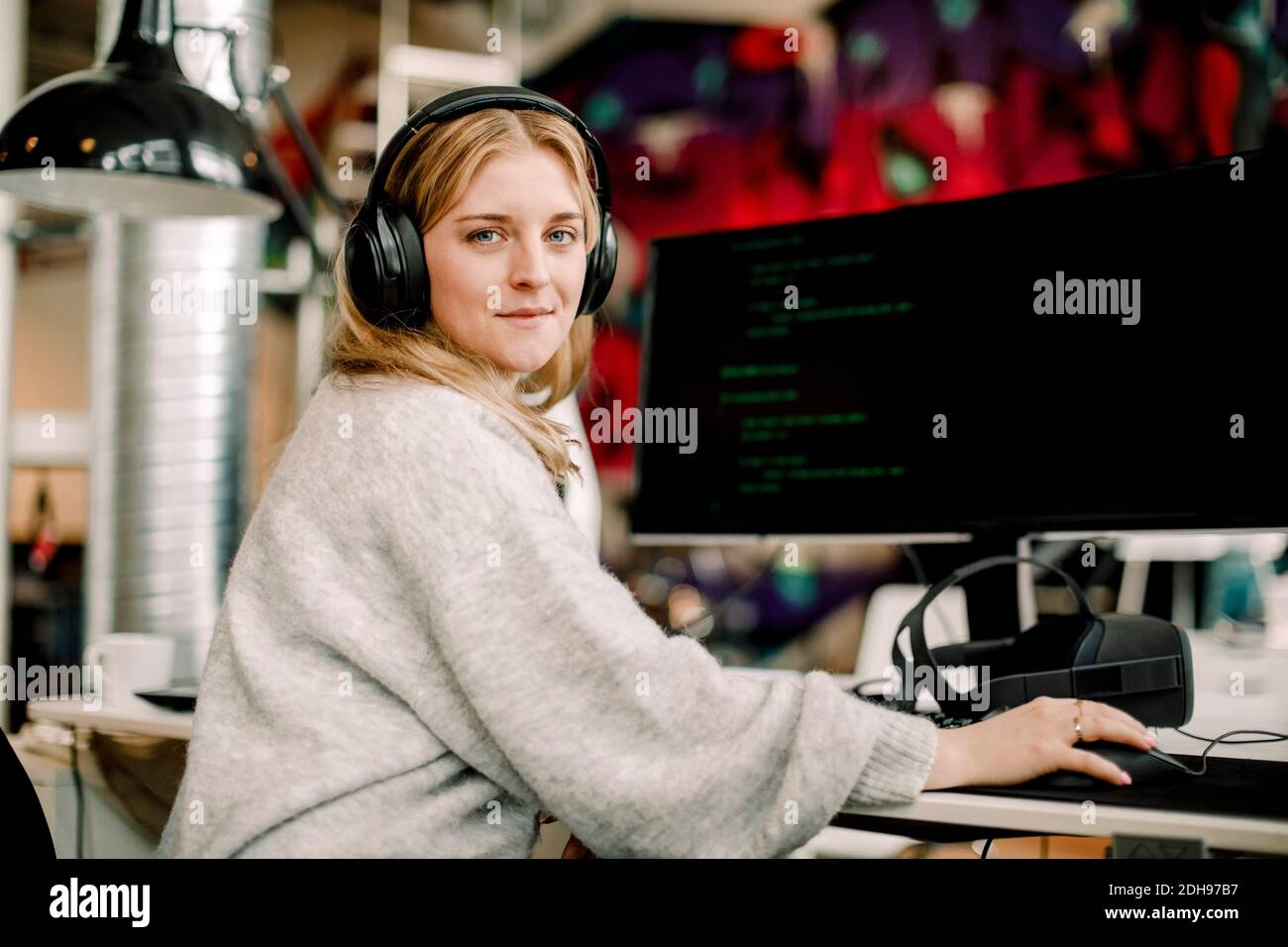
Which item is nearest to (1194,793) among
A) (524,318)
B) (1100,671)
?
(1100,671)

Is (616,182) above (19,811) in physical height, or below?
above

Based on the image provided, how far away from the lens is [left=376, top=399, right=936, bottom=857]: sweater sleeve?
776 millimetres

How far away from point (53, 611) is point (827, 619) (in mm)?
2468

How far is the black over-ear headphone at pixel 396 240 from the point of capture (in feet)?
3.06

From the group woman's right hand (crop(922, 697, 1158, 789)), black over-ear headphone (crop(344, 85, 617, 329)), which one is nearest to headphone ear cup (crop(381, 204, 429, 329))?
black over-ear headphone (crop(344, 85, 617, 329))

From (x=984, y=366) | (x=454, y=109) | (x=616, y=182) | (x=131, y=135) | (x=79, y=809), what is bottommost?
(x=79, y=809)

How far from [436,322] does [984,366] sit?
56 centimetres

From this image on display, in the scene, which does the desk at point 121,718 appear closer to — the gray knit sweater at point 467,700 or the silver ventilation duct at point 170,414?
the gray knit sweater at point 467,700

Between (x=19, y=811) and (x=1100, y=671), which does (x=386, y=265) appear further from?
(x=1100, y=671)

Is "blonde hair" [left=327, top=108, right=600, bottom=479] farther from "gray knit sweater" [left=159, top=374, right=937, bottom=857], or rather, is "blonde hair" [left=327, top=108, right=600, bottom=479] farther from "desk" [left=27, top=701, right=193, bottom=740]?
"desk" [left=27, top=701, right=193, bottom=740]

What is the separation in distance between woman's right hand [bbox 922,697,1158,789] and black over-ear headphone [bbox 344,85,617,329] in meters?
0.54

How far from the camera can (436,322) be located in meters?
0.98

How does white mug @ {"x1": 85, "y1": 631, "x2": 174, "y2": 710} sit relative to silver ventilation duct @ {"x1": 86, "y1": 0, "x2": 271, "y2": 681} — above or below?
below
